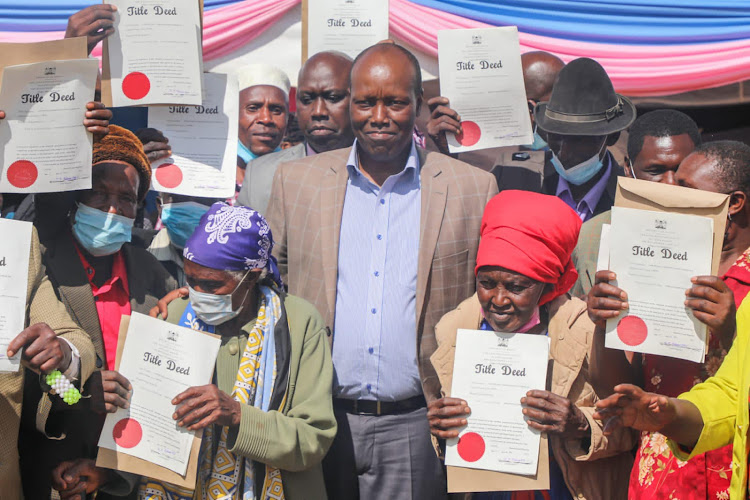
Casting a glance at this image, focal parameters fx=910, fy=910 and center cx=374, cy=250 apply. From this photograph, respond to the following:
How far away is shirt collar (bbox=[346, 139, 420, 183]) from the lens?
4641 mm

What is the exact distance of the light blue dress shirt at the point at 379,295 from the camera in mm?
4359

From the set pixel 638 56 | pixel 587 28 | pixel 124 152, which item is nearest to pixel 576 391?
pixel 124 152

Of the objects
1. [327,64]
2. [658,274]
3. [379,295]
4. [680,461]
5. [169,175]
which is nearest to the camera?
[658,274]

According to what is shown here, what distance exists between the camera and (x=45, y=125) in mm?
4160

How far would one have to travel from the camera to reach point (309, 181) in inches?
184

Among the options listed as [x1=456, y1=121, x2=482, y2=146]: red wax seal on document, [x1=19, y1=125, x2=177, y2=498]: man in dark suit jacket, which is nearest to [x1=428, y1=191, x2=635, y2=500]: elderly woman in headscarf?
[x1=456, y1=121, x2=482, y2=146]: red wax seal on document

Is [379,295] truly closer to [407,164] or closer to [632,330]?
[407,164]

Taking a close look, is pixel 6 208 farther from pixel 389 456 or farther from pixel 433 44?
pixel 433 44

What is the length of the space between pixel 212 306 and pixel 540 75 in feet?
9.87

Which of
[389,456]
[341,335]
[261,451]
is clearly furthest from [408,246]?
[261,451]

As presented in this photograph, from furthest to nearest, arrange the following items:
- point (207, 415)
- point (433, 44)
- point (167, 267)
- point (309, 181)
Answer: point (433, 44) → point (167, 267) → point (309, 181) → point (207, 415)

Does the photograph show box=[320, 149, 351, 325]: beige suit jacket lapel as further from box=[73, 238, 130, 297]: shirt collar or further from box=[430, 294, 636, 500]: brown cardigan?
box=[73, 238, 130, 297]: shirt collar

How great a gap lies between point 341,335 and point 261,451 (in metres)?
0.91

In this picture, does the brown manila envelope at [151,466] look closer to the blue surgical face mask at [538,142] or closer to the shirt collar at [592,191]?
the shirt collar at [592,191]
